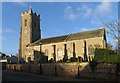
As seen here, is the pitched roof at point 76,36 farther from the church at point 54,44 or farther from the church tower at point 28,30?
the church tower at point 28,30

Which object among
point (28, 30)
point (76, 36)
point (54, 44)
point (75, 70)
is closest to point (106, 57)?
point (75, 70)

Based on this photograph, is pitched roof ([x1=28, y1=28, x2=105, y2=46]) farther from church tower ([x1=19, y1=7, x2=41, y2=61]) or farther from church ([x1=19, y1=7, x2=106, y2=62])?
church tower ([x1=19, y1=7, x2=41, y2=61])

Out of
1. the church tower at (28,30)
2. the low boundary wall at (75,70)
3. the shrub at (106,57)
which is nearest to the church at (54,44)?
the church tower at (28,30)

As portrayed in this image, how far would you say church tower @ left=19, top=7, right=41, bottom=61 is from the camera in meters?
81.4

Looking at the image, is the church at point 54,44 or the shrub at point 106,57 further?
the church at point 54,44

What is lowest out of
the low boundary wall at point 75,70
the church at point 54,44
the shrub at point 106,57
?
the low boundary wall at point 75,70

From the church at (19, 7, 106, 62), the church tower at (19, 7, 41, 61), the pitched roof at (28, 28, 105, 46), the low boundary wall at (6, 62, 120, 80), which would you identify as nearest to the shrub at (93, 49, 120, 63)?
the low boundary wall at (6, 62, 120, 80)

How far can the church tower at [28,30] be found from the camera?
8138 centimetres

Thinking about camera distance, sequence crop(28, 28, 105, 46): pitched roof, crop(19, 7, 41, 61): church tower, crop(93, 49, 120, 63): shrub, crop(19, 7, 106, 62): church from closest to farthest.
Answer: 1. crop(93, 49, 120, 63): shrub
2. crop(19, 7, 106, 62): church
3. crop(28, 28, 105, 46): pitched roof
4. crop(19, 7, 41, 61): church tower

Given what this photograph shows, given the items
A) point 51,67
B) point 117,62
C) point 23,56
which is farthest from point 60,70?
point 23,56

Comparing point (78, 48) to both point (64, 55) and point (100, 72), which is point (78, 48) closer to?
point (64, 55)

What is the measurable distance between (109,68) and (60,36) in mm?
44810

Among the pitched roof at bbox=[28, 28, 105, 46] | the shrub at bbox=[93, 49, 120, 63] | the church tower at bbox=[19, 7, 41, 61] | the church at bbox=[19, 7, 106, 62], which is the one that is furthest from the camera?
the church tower at bbox=[19, 7, 41, 61]

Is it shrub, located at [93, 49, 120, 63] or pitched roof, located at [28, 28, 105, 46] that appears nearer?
shrub, located at [93, 49, 120, 63]
